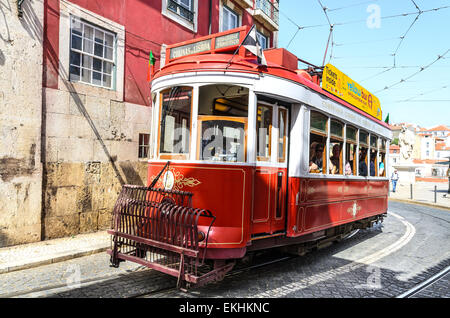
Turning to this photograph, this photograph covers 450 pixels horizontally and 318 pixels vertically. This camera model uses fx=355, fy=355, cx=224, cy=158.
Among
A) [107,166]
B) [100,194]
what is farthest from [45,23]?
[100,194]

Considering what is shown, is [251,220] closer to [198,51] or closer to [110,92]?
[198,51]

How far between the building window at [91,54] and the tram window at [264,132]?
5.08m

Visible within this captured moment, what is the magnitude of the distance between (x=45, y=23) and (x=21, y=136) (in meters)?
2.46

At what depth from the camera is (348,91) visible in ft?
24.4

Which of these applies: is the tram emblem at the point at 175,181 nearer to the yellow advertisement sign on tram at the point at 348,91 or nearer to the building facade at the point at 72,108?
the yellow advertisement sign on tram at the point at 348,91

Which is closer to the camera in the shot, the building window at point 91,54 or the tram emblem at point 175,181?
the tram emblem at point 175,181

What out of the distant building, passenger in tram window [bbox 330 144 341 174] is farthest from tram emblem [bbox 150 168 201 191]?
the distant building

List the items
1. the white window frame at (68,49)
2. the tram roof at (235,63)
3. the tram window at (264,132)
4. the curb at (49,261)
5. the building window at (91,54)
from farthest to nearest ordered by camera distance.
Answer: the building window at (91,54) → the white window frame at (68,49) → the curb at (49,261) → the tram window at (264,132) → the tram roof at (235,63)

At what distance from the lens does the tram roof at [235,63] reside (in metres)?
4.87

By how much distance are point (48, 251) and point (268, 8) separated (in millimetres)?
14300

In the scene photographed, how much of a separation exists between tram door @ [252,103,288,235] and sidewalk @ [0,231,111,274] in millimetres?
3613

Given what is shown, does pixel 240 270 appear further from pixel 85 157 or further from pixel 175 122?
pixel 85 157

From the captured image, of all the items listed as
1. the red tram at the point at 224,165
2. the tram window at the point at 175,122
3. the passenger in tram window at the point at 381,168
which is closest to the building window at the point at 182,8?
the red tram at the point at 224,165

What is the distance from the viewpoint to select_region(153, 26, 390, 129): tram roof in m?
4.87
